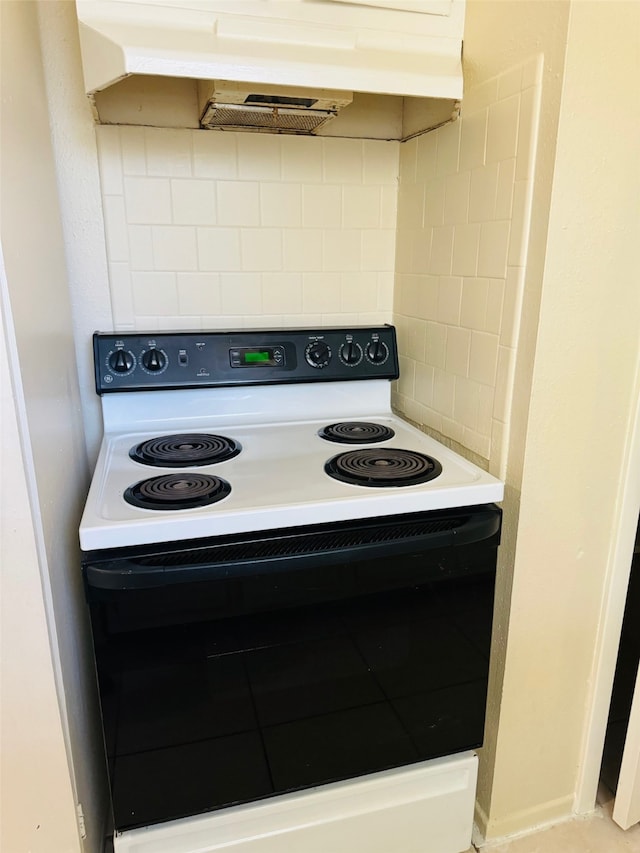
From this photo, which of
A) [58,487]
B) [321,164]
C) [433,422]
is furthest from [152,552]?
[321,164]

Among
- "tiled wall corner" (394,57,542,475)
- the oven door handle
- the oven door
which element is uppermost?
"tiled wall corner" (394,57,542,475)

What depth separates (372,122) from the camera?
61.6 inches

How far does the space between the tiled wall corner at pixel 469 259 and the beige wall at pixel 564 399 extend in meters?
0.04

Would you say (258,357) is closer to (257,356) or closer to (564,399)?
(257,356)

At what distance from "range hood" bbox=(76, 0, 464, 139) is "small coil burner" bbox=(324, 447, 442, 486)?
0.74 meters

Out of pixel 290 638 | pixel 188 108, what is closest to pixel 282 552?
pixel 290 638

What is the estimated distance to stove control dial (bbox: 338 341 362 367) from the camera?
159cm

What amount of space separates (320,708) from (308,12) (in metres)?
1.36

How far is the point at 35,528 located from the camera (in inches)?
34.1

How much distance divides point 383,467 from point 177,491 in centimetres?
42

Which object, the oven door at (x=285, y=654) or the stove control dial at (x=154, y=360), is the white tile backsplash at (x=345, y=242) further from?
the oven door at (x=285, y=654)

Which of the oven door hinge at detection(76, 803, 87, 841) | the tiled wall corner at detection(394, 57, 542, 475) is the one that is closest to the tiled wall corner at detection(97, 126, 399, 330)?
the tiled wall corner at detection(394, 57, 542, 475)

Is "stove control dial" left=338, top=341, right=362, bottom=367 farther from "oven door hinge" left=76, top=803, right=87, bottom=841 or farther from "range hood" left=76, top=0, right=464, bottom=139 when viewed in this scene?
"oven door hinge" left=76, top=803, right=87, bottom=841

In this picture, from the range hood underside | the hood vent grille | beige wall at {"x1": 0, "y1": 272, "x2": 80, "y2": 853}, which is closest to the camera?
beige wall at {"x1": 0, "y1": 272, "x2": 80, "y2": 853}
